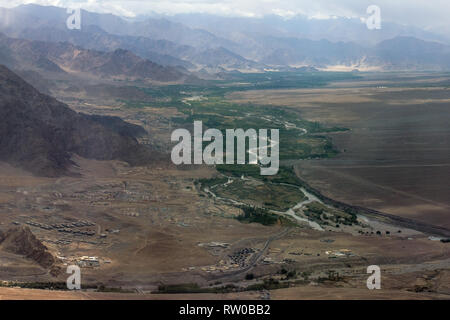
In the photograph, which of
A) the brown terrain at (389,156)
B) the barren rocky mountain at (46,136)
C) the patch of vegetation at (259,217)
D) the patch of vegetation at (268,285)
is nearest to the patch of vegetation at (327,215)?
the brown terrain at (389,156)

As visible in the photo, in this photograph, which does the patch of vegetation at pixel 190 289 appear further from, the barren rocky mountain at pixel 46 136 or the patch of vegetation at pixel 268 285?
the barren rocky mountain at pixel 46 136

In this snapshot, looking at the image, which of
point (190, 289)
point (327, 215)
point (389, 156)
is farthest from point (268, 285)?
point (389, 156)

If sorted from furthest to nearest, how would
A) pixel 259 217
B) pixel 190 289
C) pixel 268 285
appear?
1. pixel 259 217
2. pixel 268 285
3. pixel 190 289

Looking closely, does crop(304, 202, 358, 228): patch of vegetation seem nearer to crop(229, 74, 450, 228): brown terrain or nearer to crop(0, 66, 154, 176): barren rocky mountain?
crop(229, 74, 450, 228): brown terrain

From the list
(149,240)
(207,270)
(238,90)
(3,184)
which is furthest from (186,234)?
(238,90)

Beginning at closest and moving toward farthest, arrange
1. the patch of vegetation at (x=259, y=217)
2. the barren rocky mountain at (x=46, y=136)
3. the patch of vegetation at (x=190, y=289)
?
the patch of vegetation at (x=190, y=289) < the patch of vegetation at (x=259, y=217) < the barren rocky mountain at (x=46, y=136)

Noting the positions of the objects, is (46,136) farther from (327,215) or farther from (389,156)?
(389,156)

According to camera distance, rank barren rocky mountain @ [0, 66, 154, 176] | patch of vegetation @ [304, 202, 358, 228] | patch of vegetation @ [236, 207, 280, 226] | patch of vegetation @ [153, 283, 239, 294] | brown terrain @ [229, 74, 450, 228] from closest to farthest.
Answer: patch of vegetation @ [153, 283, 239, 294] → patch of vegetation @ [236, 207, 280, 226] → patch of vegetation @ [304, 202, 358, 228] → brown terrain @ [229, 74, 450, 228] → barren rocky mountain @ [0, 66, 154, 176]

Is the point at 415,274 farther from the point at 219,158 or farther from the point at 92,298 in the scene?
the point at 219,158

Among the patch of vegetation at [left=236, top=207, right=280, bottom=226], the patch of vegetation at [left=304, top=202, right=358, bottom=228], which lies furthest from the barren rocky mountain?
the patch of vegetation at [left=304, top=202, right=358, bottom=228]
